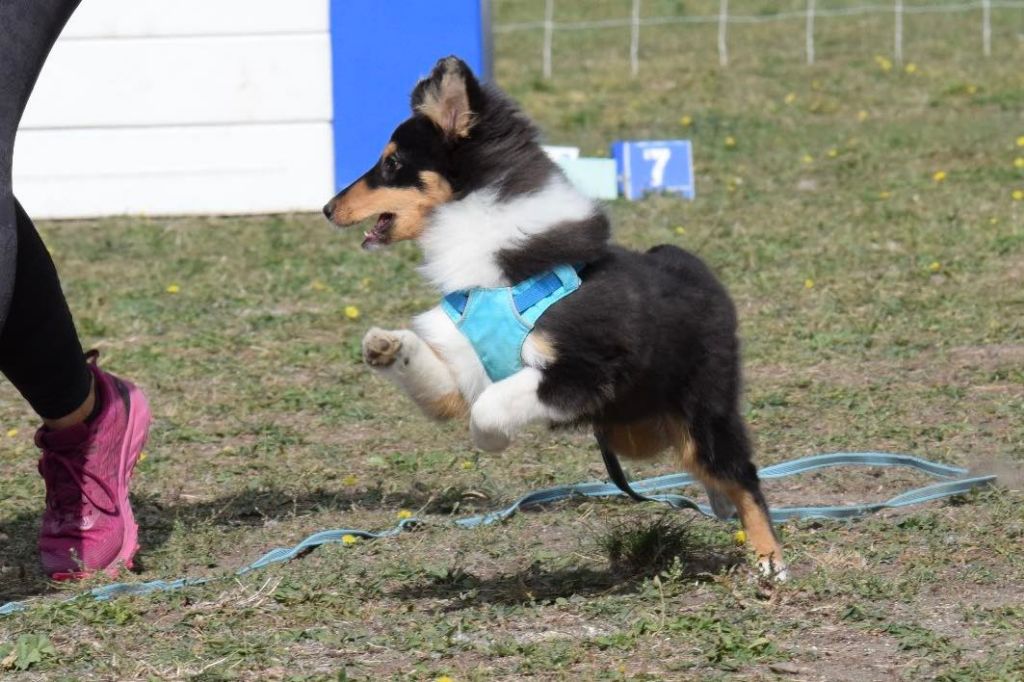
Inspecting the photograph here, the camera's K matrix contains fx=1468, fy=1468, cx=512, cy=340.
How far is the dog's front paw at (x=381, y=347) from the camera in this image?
3.33m

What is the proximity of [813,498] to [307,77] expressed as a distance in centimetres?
556

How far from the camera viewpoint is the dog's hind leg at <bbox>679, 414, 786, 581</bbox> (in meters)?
3.67

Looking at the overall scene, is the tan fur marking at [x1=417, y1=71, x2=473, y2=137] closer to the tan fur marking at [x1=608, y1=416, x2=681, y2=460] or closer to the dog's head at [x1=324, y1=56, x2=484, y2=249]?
the dog's head at [x1=324, y1=56, x2=484, y2=249]

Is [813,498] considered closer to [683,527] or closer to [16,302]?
[683,527]

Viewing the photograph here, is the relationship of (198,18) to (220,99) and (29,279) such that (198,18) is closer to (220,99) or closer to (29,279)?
(220,99)

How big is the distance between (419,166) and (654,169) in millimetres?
5590

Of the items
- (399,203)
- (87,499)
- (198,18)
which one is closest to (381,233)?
(399,203)

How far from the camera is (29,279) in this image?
3676 mm

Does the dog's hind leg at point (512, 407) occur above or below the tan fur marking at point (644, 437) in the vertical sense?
above

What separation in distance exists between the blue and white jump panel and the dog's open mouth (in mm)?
5559

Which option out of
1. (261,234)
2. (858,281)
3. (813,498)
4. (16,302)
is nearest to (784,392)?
(813,498)

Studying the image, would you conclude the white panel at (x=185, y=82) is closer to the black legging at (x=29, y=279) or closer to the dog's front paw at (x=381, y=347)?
the black legging at (x=29, y=279)

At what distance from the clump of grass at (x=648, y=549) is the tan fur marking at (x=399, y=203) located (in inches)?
38.0

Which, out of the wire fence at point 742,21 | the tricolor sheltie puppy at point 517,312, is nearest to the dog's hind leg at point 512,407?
the tricolor sheltie puppy at point 517,312
